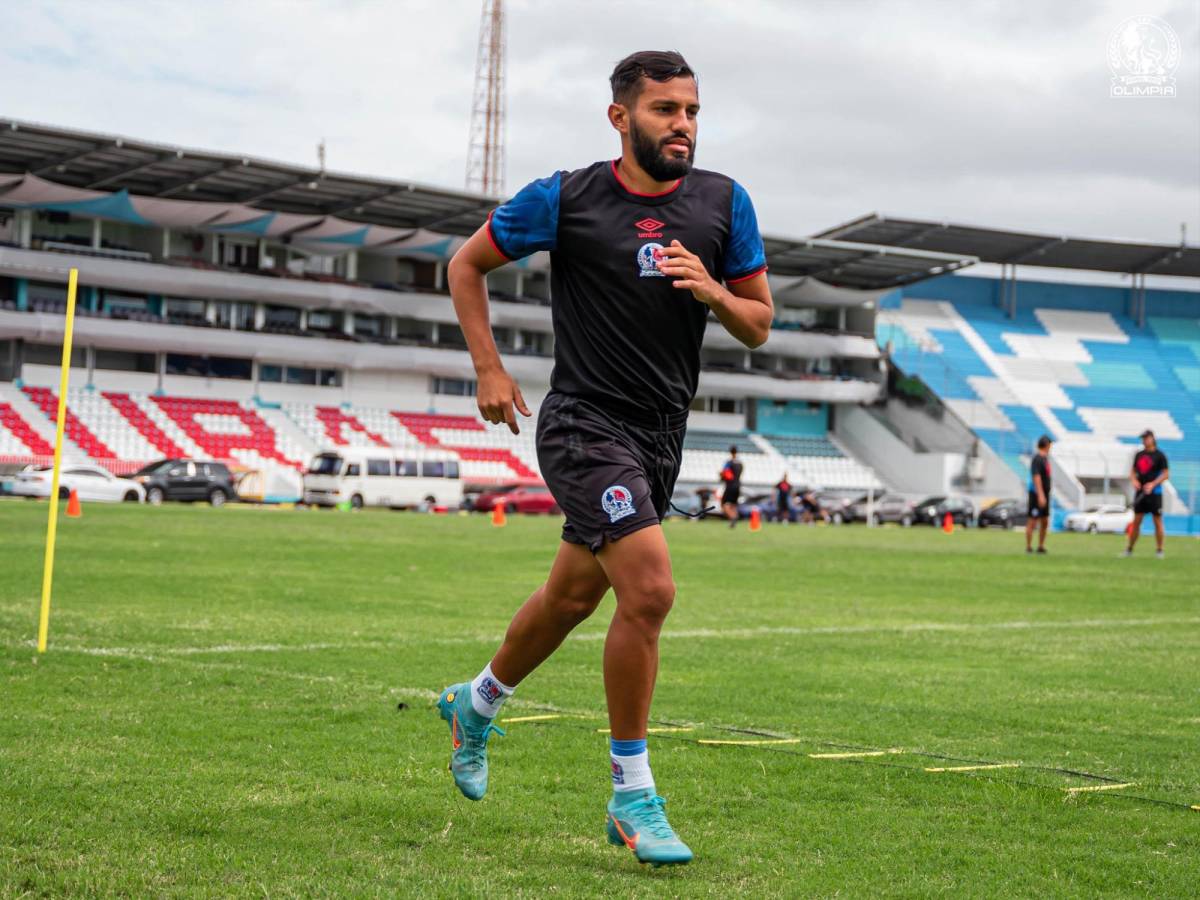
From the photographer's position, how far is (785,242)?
69.9 meters

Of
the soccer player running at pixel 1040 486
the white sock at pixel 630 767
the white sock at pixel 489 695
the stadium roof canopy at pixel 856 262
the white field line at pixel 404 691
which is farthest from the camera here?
the stadium roof canopy at pixel 856 262

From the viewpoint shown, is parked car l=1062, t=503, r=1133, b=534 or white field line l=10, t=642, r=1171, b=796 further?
parked car l=1062, t=503, r=1133, b=534

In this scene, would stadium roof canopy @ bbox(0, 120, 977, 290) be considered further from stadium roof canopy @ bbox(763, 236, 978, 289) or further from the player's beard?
the player's beard

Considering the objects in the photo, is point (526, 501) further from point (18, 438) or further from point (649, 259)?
point (649, 259)

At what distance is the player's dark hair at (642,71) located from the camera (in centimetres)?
454

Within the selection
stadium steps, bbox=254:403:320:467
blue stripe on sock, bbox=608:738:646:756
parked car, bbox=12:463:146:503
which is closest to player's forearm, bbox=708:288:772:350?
blue stripe on sock, bbox=608:738:646:756

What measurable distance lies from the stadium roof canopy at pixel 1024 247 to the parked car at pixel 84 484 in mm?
37876

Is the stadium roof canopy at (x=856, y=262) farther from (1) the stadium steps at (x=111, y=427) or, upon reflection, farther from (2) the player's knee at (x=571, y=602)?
(2) the player's knee at (x=571, y=602)

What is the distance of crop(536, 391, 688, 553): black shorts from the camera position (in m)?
4.43

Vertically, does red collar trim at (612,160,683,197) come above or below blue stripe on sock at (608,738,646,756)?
above

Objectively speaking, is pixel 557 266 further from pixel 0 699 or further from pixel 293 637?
pixel 293 637

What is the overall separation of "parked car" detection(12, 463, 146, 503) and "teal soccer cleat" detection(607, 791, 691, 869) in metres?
42.7

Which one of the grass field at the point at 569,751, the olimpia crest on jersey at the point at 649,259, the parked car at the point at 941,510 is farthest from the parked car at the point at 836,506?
the olimpia crest on jersey at the point at 649,259

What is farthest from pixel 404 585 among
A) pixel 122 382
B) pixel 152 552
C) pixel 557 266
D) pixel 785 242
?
pixel 785 242
